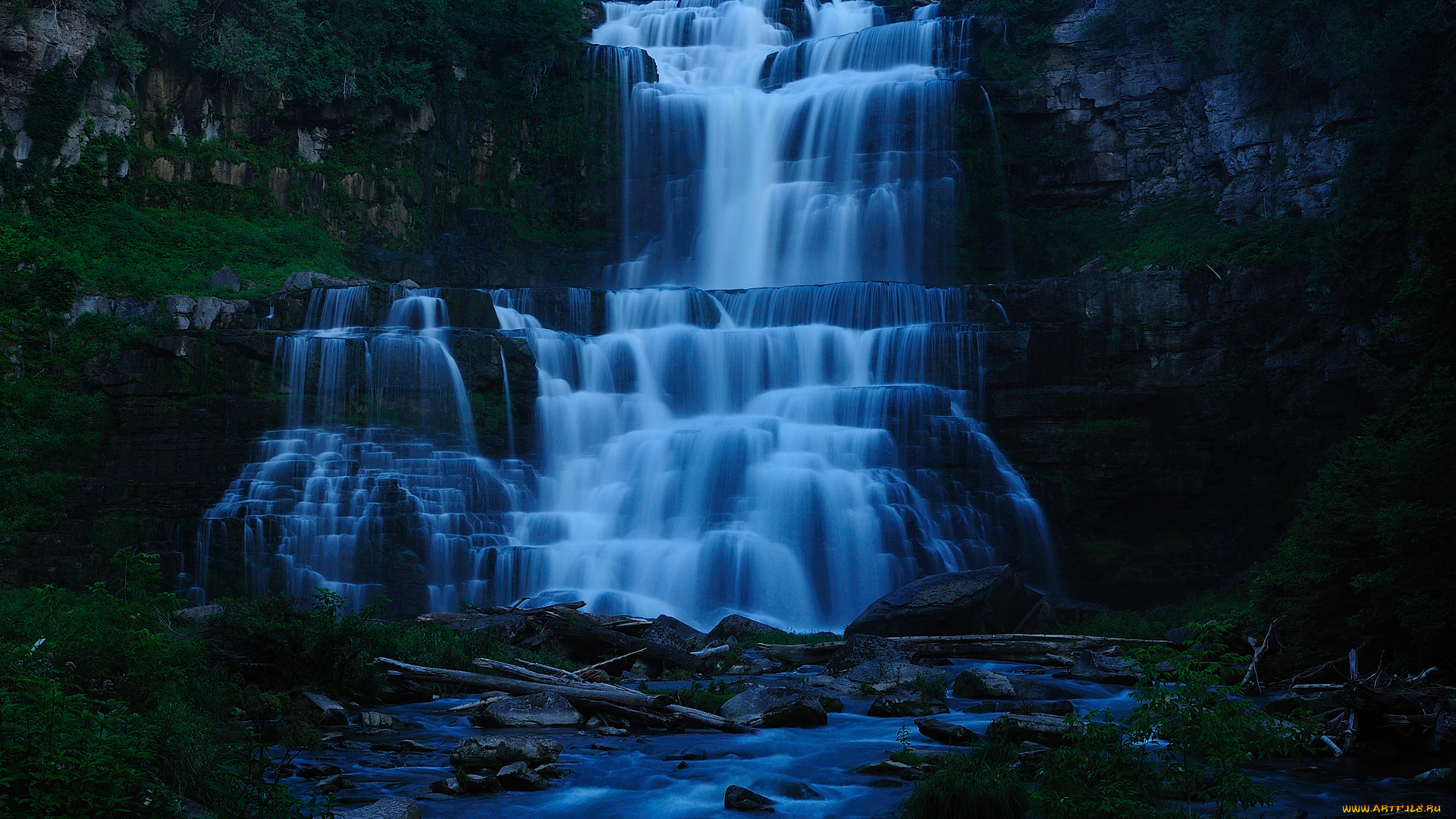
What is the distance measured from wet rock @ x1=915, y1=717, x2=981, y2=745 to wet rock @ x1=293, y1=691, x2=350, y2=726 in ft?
21.3

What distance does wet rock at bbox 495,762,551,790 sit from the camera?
952 cm

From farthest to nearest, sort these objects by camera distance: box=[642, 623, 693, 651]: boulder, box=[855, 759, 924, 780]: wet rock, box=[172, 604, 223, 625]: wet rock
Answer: box=[642, 623, 693, 651]: boulder < box=[172, 604, 223, 625]: wet rock < box=[855, 759, 924, 780]: wet rock

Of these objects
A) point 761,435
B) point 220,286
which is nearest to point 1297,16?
point 761,435

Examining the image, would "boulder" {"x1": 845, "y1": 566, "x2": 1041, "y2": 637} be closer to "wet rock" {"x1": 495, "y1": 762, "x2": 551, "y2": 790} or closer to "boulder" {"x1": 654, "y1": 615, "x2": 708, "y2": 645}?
"boulder" {"x1": 654, "y1": 615, "x2": 708, "y2": 645}

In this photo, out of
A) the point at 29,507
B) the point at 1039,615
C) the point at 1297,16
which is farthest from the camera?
the point at 1297,16

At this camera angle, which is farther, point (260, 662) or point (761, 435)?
point (761, 435)

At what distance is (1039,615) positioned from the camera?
22359mm

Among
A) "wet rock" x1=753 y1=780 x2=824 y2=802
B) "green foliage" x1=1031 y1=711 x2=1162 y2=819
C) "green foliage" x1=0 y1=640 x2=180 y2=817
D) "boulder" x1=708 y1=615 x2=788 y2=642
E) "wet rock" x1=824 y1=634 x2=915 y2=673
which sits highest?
"green foliage" x1=0 y1=640 x2=180 y2=817

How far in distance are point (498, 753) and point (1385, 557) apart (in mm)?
10593

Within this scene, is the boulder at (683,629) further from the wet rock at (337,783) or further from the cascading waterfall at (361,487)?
the wet rock at (337,783)

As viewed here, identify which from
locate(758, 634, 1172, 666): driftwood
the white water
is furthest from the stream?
the white water

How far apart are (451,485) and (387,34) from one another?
2435 centimetres

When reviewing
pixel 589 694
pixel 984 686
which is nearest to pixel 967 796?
pixel 589 694

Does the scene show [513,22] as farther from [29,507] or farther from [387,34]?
Answer: [29,507]
